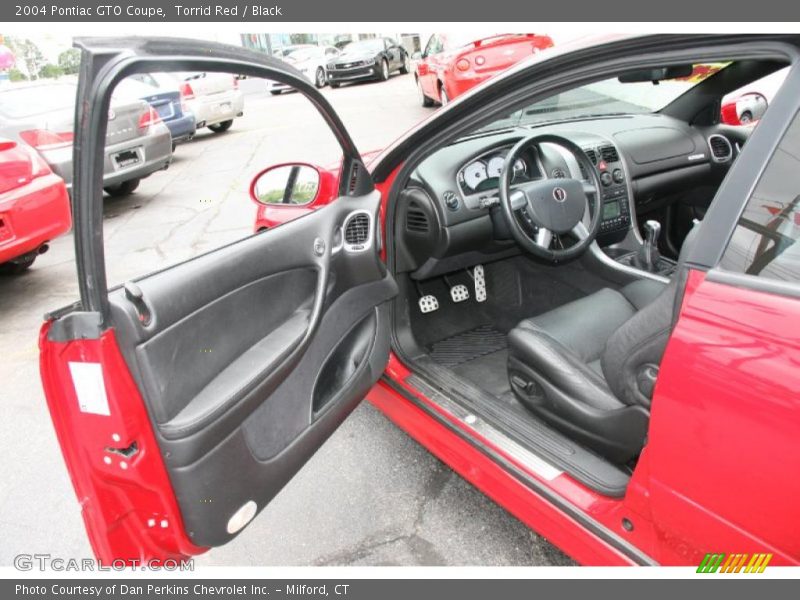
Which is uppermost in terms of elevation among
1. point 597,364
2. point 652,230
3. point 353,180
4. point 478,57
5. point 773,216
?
point 773,216

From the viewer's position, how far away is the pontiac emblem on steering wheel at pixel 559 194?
2531mm

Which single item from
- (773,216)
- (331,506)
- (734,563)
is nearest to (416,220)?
(331,506)

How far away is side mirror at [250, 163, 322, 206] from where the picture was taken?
2473mm

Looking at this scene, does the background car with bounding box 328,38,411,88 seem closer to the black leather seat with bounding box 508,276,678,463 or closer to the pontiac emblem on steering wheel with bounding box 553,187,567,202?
the pontiac emblem on steering wheel with bounding box 553,187,567,202

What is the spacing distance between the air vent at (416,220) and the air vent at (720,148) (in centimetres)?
193

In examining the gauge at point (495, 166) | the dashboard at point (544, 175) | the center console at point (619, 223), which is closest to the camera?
the dashboard at point (544, 175)

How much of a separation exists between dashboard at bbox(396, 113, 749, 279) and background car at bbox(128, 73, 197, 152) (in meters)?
6.21

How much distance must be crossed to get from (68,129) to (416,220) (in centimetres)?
398

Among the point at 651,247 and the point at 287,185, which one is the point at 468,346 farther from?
the point at 287,185

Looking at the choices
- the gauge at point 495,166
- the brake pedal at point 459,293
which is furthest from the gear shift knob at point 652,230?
the brake pedal at point 459,293

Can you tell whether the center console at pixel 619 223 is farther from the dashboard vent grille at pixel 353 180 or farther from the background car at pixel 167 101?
the background car at pixel 167 101

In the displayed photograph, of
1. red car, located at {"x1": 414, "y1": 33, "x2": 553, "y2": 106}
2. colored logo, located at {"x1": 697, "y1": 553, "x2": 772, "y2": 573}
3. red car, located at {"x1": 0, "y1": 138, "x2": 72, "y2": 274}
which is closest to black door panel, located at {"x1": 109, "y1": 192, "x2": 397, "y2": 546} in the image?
colored logo, located at {"x1": 697, "y1": 553, "x2": 772, "y2": 573}

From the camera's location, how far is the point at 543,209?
250 cm

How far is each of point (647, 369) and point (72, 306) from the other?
4.40ft
